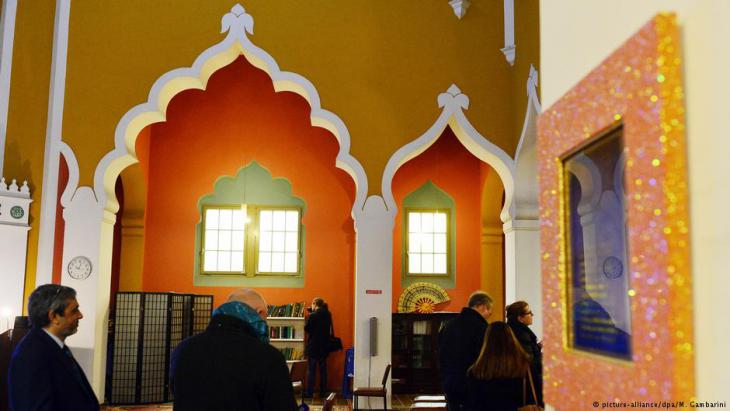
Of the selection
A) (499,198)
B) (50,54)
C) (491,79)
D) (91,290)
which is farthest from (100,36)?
(499,198)

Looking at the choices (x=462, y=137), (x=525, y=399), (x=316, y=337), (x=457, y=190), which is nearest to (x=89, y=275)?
(x=316, y=337)

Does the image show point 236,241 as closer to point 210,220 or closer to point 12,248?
point 210,220

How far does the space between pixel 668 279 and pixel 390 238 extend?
8474mm

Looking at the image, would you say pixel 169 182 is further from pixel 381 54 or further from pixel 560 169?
pixel 560 169

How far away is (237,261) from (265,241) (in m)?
0.59

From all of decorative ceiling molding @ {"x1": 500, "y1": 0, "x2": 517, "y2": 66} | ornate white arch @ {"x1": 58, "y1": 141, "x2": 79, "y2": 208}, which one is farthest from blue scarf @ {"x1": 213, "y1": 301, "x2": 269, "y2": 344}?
decorative ceiling molding @ {"x1": 500, "y1": 0, "x2": 517, "y2": 66}

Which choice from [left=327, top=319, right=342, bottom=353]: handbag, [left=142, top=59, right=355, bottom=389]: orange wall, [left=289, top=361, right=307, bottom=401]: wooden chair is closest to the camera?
[left=289, top=361, right=307, bottom=401]: wooden chair

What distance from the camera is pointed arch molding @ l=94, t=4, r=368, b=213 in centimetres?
977

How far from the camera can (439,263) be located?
13273mm

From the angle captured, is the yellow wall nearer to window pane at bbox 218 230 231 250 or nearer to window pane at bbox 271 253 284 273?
window pane at bbox 218 230 231 250

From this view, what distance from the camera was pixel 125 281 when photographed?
1241 cm

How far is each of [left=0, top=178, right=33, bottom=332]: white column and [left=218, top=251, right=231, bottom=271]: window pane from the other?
403 cm

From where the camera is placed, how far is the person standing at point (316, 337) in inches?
454

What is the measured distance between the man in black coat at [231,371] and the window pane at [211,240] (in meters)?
9.97
